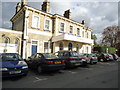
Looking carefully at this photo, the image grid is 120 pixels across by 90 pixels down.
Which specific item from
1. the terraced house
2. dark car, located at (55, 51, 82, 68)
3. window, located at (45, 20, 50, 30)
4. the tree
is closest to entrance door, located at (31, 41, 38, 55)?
the terraced house

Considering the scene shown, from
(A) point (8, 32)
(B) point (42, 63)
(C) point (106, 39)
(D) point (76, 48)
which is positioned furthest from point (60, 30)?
(C) point (106, 39)

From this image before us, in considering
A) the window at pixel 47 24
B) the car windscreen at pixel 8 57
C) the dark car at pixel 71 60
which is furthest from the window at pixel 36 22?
the car windscreen at pixel 8 57

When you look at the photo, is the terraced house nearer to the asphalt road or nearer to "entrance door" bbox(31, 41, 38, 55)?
"entrance door" bbox(31, 41, 38, 55)

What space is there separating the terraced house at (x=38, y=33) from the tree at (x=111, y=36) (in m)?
27.7

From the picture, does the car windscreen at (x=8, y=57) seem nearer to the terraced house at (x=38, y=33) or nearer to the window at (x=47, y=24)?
the terraced house at (x=38, y=33)

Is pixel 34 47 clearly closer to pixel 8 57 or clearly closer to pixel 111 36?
pixel 8 57

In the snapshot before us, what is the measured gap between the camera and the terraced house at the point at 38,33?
1338cm

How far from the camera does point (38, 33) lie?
15016 mm

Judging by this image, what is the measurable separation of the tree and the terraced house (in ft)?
90.9

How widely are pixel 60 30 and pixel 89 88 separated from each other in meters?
14.1

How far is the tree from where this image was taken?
40.3 metres

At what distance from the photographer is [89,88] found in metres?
4.39

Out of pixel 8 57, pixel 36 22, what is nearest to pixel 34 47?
pixel 36 22

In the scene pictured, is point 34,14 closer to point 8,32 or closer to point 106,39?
point 8,32
